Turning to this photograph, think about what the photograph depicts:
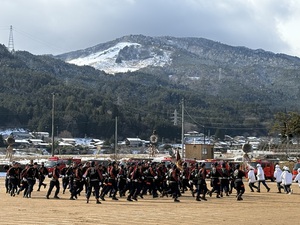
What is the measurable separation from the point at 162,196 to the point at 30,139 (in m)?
101

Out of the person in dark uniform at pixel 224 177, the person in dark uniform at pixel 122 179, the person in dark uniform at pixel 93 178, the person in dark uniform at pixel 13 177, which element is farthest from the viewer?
the person in dark uniform at pixel 13 177

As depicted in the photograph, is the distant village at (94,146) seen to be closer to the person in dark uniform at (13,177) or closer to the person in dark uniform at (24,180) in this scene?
the person in dark uniform at (13,177)

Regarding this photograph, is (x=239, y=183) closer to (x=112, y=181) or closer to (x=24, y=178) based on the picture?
(x=112, y=181)

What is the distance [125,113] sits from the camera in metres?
156

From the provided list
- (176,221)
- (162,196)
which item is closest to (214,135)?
(162,196)

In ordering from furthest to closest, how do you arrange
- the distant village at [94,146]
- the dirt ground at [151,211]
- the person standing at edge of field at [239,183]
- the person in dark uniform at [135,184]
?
the distant village at [94,146], the person standing at edge of field at [239,183], the person in dark uniform at [135,184], the dirt ground at [151,211]

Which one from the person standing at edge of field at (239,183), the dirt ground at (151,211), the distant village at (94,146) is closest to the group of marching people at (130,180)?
the person standing at edge of field at (239,183)

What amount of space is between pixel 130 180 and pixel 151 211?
5.23m

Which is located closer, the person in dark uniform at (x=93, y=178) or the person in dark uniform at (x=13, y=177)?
the person in dark uniform at (x=93, y=178)

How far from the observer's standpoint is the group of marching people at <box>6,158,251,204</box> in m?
26.1

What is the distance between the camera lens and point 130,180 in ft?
87.3

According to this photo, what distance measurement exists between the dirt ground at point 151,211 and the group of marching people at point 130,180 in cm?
46

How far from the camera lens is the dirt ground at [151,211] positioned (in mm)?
18562

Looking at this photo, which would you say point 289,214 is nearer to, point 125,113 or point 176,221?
point 176,221
